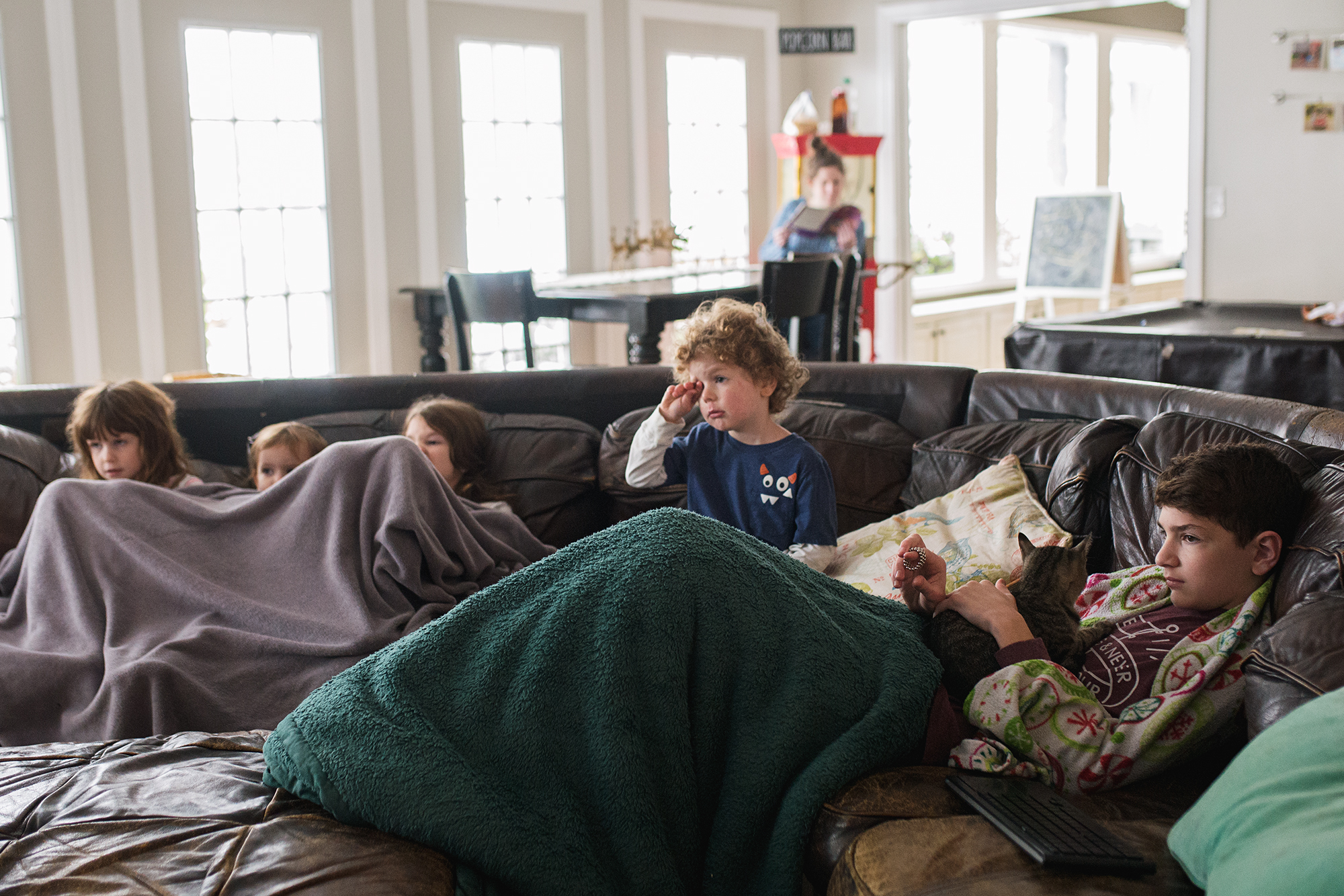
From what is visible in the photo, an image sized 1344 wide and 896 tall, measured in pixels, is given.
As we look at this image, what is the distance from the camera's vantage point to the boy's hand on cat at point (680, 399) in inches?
91.6

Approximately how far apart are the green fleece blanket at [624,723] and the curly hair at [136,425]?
142 cm

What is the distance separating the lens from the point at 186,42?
15.7 feet

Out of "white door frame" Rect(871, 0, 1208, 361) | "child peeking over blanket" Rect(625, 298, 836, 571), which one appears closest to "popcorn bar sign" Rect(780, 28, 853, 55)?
"white door frame" Rect(871, 0, 1208, 361)

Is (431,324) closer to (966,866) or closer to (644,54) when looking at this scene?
(644,54)

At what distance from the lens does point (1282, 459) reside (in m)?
1.76

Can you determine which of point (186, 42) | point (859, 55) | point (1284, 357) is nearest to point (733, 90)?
point (859, 55)

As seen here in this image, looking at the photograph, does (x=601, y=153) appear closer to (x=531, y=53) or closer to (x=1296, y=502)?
(x=531, y=53)

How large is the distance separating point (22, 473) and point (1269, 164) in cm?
512

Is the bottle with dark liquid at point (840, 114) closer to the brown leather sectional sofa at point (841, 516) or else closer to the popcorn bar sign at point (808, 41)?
the popcorn bar sign at point (808, 41)

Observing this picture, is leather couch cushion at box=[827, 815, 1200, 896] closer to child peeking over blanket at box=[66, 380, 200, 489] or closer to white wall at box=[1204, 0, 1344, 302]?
child peeking over blanket at box=[66, 380, 200, 489]

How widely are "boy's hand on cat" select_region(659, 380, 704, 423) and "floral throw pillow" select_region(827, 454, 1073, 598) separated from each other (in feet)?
1.42

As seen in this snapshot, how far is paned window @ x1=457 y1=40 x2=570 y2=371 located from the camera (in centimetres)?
573

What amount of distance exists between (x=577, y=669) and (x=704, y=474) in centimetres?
103

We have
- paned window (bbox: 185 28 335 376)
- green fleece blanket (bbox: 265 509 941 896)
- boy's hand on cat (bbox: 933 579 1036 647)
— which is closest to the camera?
green fleece blanket (bbox: 265 509 941 896)
